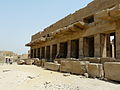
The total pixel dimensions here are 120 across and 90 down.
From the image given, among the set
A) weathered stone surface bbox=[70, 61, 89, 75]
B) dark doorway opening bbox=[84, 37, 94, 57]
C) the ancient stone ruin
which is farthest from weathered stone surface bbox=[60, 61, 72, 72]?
dark doorway opening bbox=[84, 37, 94, 57]

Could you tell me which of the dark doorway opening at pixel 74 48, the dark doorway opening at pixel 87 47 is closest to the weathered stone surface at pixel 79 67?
the dark doorway opening at pixel 87 47

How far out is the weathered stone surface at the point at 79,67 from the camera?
6705 mm

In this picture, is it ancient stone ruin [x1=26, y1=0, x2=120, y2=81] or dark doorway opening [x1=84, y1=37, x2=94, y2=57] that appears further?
dark doorway opening [x1=84, y1=37, x2=94, y2=57]

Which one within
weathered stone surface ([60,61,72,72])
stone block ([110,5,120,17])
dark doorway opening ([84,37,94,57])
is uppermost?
stone block ([110,5,120,17])

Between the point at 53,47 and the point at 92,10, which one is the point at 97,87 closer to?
the point at 92,10

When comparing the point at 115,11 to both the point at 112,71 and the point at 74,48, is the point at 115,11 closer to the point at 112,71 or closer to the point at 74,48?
the point at 112,71

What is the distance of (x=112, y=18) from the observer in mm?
7648

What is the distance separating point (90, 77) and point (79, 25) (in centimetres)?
475

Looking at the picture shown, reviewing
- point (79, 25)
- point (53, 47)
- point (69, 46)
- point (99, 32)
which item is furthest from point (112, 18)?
point (53, 47)

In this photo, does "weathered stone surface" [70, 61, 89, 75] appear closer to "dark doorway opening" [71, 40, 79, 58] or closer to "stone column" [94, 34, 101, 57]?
"stone column" [94, 34, 101, 57]

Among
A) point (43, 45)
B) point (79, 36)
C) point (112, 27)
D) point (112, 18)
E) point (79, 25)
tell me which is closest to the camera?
point (112, 18)

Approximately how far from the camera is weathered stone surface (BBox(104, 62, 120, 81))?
16.1 feet

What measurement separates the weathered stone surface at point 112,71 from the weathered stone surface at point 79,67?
1361 mm

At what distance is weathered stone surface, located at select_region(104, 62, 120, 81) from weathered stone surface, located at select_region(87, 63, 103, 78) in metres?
0.29
